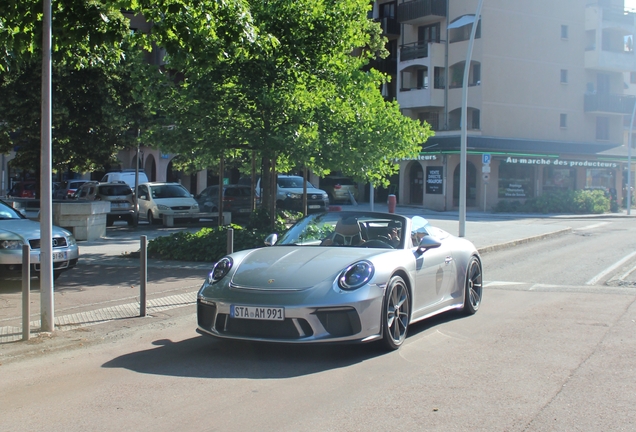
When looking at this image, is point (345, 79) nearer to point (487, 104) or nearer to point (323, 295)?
point (323, 295)

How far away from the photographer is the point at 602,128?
49844 millimetres

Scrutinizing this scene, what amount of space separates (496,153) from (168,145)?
2978cm

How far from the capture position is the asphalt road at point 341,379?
15.6ft

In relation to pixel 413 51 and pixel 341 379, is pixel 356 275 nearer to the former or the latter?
pixel 341 379

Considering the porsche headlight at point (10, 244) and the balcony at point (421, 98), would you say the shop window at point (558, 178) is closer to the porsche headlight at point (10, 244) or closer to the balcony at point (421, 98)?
the balcony at point (421, 98)

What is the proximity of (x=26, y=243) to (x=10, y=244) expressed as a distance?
684mm

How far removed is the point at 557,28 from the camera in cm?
4647

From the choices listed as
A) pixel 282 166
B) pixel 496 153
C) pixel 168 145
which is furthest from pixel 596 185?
pixel 168 145

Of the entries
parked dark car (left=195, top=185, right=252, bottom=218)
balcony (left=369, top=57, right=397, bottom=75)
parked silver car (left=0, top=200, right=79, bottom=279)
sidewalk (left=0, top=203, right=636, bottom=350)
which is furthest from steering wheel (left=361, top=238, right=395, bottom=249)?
balcony (left=369, top=57, right=397, bottom=75)

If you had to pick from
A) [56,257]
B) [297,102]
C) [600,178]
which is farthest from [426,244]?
[600,178]

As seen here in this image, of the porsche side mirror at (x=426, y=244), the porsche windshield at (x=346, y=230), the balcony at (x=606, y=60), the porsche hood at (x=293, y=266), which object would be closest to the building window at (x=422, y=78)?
the balcony at (x=606, y=60)

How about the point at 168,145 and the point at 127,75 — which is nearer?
the point at 168,145

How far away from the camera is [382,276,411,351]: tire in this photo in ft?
21.2

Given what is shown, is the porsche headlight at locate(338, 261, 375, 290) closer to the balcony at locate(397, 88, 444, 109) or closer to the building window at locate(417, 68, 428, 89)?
the balcony at locate(397, 88, 444, 109)
